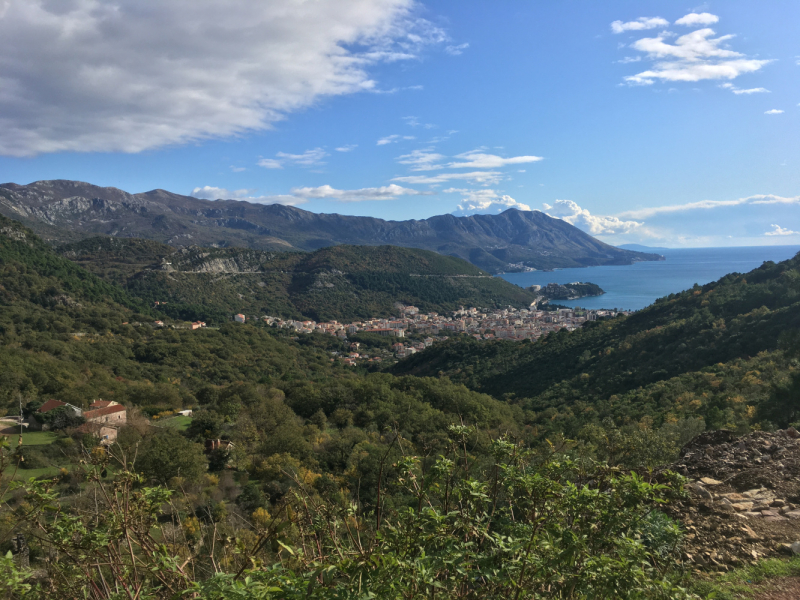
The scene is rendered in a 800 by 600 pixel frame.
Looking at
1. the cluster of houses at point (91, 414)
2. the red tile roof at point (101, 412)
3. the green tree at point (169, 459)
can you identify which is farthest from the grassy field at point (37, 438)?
the green tree at point (169, 459)

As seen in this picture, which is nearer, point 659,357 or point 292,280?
point 659,357

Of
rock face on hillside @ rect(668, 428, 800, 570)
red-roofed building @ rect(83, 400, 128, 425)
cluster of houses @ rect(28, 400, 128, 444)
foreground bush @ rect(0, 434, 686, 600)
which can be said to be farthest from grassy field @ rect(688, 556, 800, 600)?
red-roofed building @ rect(83, 400, 128, 425)

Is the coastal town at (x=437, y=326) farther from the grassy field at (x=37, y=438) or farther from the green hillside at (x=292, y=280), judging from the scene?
the grassy field at (x=37, y=438)

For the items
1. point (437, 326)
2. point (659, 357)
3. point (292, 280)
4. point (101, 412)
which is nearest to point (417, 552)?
point (101, 412)

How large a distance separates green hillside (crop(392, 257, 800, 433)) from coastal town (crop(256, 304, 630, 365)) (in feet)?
69.4

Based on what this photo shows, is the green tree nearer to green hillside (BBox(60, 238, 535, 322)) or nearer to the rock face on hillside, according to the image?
the rock face on hillside

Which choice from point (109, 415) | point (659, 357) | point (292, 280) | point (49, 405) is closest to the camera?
point (109, 415)

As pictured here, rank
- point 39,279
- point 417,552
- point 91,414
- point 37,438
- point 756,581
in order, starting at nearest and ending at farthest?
point 417,552, point 756,581, point 37,438, point 91,414, point 39,279

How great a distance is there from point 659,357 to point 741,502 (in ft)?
60.7

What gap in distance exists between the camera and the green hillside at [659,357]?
582 inches

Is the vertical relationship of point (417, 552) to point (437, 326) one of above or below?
above

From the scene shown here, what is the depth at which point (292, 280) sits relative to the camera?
83062mm

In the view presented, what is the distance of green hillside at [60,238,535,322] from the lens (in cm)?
6275

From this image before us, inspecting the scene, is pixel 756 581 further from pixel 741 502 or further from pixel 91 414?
pixel 91 414
